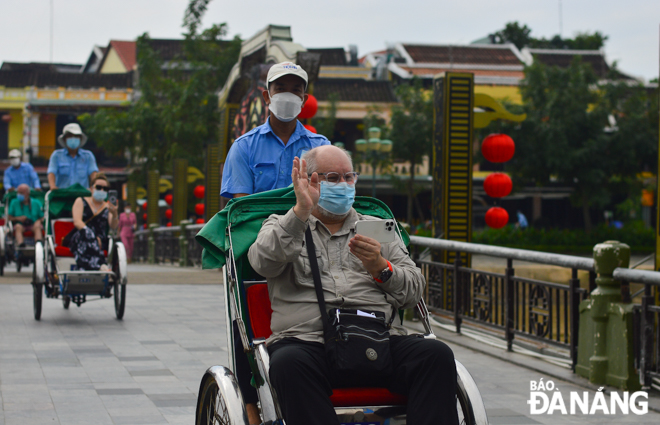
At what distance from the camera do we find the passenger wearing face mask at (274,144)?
4.29 meters

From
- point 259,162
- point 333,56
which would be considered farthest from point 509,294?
point 333,56

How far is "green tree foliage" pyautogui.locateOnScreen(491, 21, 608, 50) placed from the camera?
5181 centimetres

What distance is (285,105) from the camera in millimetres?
→ 4289

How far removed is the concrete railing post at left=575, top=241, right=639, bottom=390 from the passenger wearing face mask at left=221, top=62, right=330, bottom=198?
8.54 ft

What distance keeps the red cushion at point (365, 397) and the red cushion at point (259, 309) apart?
518 mm

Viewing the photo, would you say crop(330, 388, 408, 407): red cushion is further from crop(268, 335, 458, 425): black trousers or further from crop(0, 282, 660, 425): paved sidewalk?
crop(0, 282, 660, 425): paved sidewalk

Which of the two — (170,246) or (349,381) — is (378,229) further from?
(170,246)

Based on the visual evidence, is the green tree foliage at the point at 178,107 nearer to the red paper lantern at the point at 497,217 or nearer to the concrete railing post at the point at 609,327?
the red paper lantern at the point at 497,217

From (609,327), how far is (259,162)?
309cm

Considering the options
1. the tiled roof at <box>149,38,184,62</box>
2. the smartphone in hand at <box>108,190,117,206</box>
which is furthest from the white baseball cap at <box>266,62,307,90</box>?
the tiled roof at <box>149,38,184,62</box>

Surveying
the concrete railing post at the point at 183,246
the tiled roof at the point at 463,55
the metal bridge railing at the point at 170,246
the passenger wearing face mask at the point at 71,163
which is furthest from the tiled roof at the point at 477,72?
the passenger wearing face mask at the point at 71,163

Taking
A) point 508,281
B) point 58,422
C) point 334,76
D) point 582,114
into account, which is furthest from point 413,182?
point 58,422

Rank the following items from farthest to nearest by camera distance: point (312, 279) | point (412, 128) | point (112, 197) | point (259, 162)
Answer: point (412, 128), point (112, 197), point (259, 162), point (312, 279)

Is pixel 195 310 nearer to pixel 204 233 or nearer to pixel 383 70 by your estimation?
pixel 204 233
